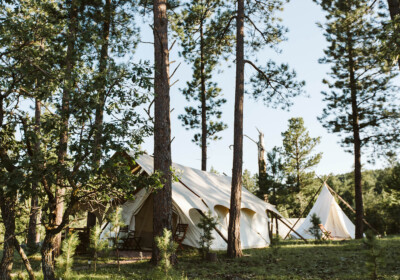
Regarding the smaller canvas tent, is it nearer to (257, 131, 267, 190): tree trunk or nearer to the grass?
(257, 131, 267, 190): tree trunk

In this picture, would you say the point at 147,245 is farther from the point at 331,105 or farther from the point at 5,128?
the point at 331,105

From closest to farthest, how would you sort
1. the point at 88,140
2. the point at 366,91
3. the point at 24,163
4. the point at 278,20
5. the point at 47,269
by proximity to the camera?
the point at 24,163, the point at 88,140, the point at 47,269, the point at 278,20, the point at 366,91

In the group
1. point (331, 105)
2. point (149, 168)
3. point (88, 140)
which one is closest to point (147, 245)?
point (149, 168)

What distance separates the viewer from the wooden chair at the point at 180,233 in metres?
9.66

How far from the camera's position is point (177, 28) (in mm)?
11586

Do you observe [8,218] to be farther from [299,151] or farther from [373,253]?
[299,151]

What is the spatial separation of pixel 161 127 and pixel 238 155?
2817mm

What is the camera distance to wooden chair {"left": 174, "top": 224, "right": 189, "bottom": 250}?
9.66 m

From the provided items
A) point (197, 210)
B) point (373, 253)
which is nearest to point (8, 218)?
point (373, 253)

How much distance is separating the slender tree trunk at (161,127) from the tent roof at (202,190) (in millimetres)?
1132

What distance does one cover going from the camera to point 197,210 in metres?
10.4

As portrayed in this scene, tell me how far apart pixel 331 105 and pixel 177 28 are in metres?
7.82

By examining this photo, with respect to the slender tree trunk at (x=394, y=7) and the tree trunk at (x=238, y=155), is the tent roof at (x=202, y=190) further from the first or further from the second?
the slender tree trunk at (x=394, y=7)

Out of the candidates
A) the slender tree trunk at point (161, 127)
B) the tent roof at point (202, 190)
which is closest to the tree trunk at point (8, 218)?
the slender tree trunk at point (161, 127)
